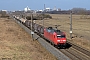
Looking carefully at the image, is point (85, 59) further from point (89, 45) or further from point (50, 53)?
point (89, 45)

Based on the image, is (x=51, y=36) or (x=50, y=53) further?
(x=51, y=36)

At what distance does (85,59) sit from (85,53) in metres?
4.20

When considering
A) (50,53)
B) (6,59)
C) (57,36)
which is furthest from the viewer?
(57,36)

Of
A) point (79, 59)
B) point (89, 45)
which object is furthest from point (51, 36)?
point (79, 59)

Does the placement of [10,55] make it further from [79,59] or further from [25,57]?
[79,59]

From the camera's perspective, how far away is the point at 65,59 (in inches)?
883

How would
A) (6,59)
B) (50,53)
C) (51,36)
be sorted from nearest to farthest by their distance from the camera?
(6,59) → (50,53) → (51,36)

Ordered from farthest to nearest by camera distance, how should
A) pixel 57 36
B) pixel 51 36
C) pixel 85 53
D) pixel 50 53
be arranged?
pixel 51 36, pixel 57 36, pixel 85 53, pixel 50 53

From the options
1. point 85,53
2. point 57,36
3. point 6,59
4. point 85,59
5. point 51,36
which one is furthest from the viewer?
point 51,36

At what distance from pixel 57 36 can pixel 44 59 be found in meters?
9.98

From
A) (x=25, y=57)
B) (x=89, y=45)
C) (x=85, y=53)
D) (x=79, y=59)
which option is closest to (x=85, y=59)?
(x=79, y=59)

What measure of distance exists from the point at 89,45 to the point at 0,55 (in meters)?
17.1

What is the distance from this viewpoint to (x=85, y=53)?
33375mm

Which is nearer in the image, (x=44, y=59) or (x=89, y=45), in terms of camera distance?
(x=44, y=59)
